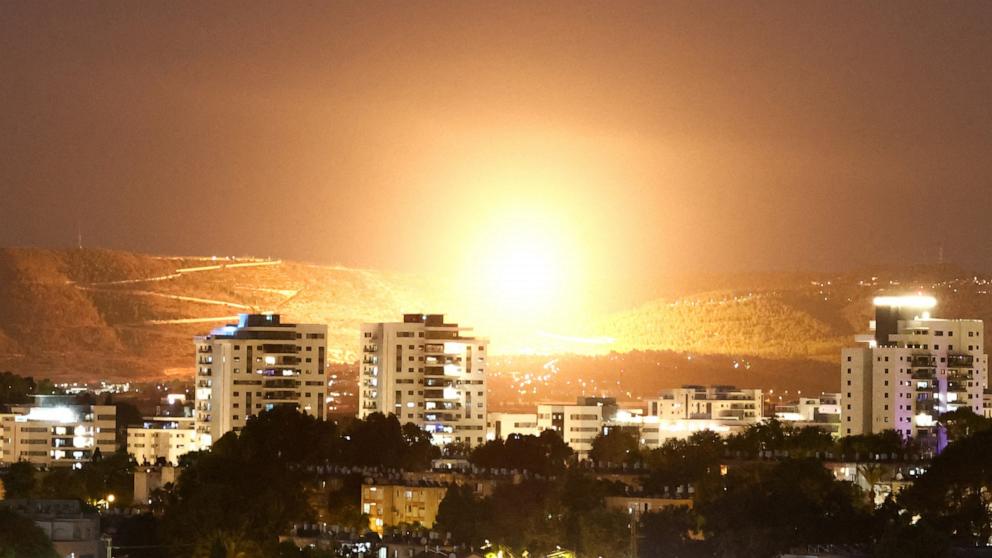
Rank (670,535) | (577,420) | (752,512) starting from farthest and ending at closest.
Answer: (577,420)
(670,535)
(752,512)

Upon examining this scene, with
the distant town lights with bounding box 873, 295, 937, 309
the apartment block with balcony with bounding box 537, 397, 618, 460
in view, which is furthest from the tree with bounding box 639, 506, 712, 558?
the apartment block with balcony with bounding box 537, 397, 618, 460

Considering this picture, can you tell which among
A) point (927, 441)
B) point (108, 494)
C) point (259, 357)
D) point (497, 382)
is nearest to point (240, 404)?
point (259, 357)

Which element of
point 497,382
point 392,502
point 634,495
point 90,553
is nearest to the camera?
point 90,553

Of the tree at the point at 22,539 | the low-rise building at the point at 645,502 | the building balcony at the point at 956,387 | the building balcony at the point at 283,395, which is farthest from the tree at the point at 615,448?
the tree at the point at 22,539

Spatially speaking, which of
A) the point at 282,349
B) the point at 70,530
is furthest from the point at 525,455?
the point at 70,530

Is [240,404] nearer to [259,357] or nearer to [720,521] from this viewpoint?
[259,357]

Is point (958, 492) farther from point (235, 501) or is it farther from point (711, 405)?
point (711, 405)
